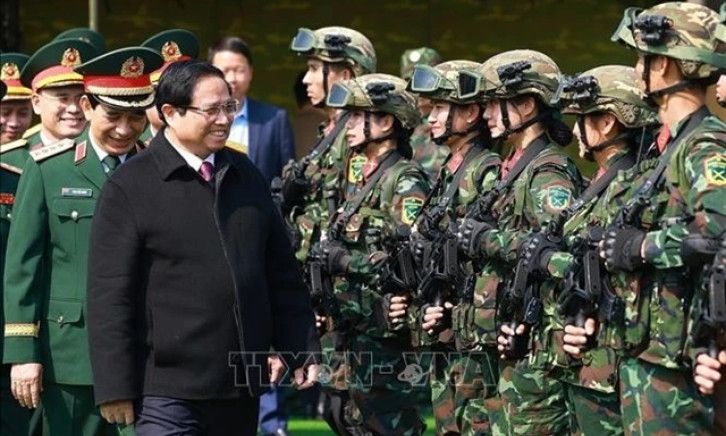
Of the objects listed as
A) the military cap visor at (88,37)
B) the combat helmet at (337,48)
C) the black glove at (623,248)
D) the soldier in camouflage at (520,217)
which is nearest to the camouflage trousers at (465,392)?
the soldier in camouflage at (520,217)

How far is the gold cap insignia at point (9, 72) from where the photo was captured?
12102 millimetres

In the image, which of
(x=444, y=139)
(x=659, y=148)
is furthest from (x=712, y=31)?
(x=444, y=139)

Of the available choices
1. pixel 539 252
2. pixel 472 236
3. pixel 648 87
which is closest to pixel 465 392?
pixel 472 236

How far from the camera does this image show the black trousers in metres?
7.49

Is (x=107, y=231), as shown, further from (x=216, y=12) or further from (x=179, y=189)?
(x=216, y=12)

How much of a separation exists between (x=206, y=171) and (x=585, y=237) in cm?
154

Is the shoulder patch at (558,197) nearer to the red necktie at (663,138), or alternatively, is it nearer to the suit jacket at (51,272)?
the red necktie at (663,138)

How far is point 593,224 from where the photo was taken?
→ 785cm

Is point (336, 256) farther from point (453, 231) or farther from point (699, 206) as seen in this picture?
point (699, 206)

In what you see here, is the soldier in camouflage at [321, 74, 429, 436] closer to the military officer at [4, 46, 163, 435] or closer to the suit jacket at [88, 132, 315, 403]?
the military officer at [4, 46, 163, 435]

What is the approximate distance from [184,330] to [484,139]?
8.98 ft

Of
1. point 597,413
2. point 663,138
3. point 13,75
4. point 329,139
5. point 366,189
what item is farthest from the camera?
point 13,75

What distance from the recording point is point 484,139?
980 centimetres

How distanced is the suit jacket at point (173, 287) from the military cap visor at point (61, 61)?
2.75 meters
